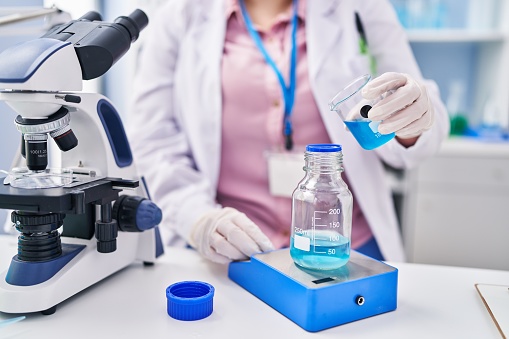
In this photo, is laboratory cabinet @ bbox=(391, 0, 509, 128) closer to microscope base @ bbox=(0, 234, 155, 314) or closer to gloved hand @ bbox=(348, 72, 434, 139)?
gloved hand @ bbox=(348, 72, 434, 139)

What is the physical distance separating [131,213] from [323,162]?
33cm

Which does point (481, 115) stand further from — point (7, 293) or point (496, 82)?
point (7, 293)

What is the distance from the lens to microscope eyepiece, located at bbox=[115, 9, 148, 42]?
83 cm

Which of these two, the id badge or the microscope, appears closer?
the microscope

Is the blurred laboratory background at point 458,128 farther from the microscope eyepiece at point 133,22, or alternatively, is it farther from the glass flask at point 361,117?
the glass flask at point 361,117

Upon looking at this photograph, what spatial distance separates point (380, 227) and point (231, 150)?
0.43 metres

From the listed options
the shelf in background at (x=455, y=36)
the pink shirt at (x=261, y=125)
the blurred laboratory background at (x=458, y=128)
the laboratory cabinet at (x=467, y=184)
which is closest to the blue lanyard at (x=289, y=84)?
the pink shirt at (x=261, y=125)

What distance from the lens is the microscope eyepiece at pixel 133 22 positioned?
32.7 inches

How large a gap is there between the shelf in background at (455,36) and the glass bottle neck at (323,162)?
2.05m

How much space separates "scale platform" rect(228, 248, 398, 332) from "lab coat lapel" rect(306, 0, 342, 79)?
2.05 feet

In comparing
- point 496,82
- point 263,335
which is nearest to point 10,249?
point 263,335

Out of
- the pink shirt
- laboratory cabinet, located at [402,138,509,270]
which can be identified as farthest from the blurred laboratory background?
the pink shirt

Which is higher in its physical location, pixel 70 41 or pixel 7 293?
pixel 70 41

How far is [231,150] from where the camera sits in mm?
1359
